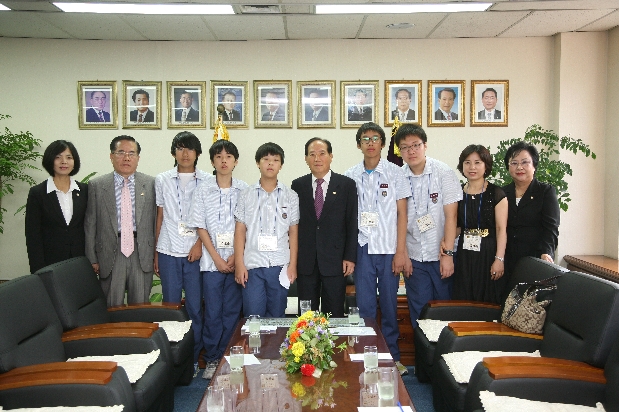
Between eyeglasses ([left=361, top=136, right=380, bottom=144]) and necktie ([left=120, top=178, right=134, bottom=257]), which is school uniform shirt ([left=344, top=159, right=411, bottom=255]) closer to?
eyeglasses ([left=361, top=136, right=380, bottom=144])

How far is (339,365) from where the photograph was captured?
253cm

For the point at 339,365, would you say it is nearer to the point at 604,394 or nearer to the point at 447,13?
the point at 604,394

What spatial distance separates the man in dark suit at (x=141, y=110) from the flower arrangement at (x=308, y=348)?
420cm

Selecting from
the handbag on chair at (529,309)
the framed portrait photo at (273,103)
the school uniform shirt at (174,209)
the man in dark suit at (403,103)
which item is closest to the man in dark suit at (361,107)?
the man in dark suit at (403,103)

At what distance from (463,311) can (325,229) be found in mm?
1079

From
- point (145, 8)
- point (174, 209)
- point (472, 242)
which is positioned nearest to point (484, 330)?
point (472, 242)

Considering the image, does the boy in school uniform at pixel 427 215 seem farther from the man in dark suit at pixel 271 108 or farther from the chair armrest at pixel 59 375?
the man in dark suit at pixel 271 108

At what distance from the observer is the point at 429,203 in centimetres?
374

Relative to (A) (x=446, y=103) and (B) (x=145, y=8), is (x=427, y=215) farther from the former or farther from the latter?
Answer: (B) (x=145, y=8)

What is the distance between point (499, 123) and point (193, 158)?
3747 mm

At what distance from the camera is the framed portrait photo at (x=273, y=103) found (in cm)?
593

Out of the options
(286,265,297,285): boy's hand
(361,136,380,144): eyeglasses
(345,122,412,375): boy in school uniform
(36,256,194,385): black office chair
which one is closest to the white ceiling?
(361,136,380,144): eyeglasses

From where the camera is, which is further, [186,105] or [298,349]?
[186,105]

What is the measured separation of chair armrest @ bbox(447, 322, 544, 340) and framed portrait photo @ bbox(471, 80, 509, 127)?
135 inches
